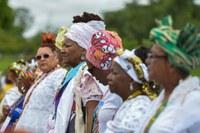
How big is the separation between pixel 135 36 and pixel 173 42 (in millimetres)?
69405

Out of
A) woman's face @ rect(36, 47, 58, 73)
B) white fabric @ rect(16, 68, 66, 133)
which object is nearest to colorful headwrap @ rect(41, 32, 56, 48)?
woman's face @ rect(36, 47, 58, 73)

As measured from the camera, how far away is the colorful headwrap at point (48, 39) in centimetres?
942

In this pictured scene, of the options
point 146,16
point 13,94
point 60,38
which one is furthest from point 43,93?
point 146,16

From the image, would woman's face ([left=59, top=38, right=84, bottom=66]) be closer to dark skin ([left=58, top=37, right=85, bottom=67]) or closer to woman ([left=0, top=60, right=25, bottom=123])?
dark skin ([left=58, top=37, right=85, bottom=67])

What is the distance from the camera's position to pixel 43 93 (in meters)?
8.96

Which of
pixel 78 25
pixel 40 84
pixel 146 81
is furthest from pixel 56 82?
pixel 146 81

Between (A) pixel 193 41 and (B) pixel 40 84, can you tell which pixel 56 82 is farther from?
(A) pixel 193 41

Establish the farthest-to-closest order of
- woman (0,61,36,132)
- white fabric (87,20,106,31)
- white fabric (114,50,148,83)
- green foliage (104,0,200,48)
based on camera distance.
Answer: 1. green foliage (104,0,200,48)
2. woman (0,61,36,132)
3. white fabric (87,20,106,31)
4. white fabric (114,50,148,83)

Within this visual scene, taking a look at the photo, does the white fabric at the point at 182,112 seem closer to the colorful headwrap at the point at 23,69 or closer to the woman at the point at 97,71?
the woman at the point at 97,71

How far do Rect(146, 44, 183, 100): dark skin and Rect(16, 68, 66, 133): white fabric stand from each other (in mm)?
3103

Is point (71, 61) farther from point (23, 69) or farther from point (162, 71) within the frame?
point (23, 69)

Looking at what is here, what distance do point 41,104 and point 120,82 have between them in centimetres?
277

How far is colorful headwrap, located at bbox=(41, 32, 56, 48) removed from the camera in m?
9.42

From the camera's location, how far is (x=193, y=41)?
5758mm
